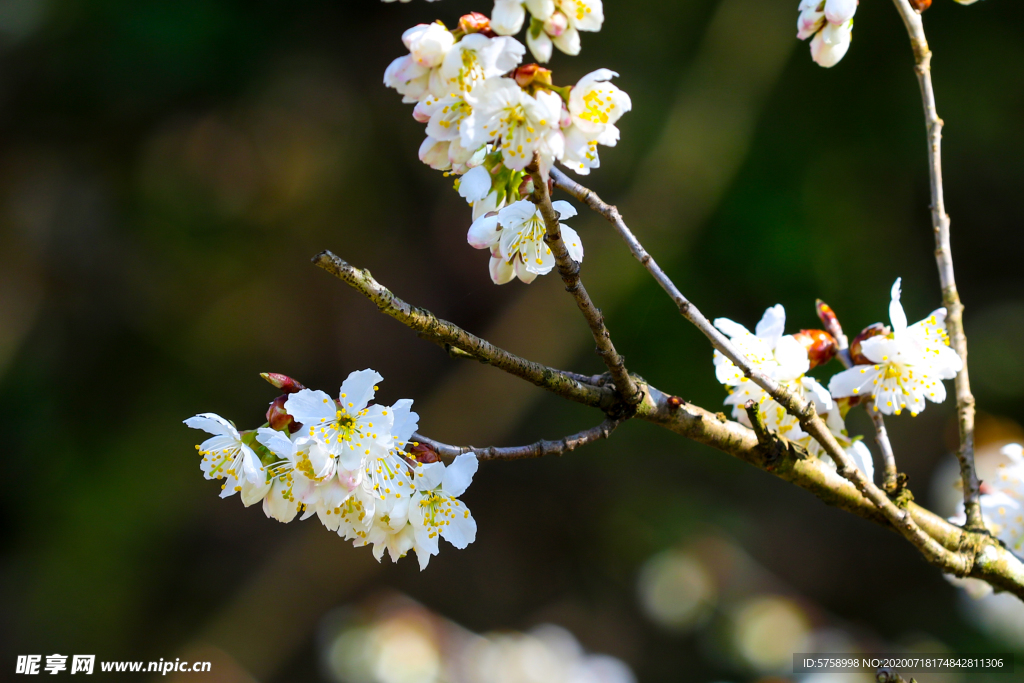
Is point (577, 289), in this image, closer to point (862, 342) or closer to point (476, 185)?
point (476, 185)

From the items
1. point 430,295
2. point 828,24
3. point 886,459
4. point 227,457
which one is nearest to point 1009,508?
point 886,459

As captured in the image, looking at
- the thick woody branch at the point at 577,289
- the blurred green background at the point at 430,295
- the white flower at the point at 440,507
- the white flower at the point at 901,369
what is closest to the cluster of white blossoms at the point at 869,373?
the white flower at the point at 901,369

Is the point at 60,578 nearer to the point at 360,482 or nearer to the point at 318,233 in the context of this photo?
the point at 318,233

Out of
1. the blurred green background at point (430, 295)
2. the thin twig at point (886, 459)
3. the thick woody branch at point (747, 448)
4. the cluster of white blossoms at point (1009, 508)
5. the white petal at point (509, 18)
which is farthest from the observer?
the blurred green background at point (430, 295)

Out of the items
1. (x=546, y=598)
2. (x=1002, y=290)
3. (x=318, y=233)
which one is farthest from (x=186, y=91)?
(x=1002, y=290)

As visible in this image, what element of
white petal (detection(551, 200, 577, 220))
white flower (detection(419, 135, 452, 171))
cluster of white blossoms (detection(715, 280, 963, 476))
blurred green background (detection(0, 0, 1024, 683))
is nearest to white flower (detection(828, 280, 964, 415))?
cluster of white blossoms (detection(715, 280, 963, 476))

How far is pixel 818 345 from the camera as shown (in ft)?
1.90

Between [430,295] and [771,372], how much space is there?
74.7 inches

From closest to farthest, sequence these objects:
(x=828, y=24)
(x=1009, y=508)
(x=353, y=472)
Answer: (x=353, y=472), (x=828, y=24), (x=1009, y=508)

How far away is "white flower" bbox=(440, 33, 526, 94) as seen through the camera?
13.3 inches

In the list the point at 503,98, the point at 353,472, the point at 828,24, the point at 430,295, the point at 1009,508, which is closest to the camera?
the point at 503,98

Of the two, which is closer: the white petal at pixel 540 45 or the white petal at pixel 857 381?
the white petal at pixel 540 45

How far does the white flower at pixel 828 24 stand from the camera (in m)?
0.52

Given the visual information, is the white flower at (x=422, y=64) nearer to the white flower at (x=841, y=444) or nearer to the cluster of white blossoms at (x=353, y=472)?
the cluster of white blossoms at (x=353, y=472)
